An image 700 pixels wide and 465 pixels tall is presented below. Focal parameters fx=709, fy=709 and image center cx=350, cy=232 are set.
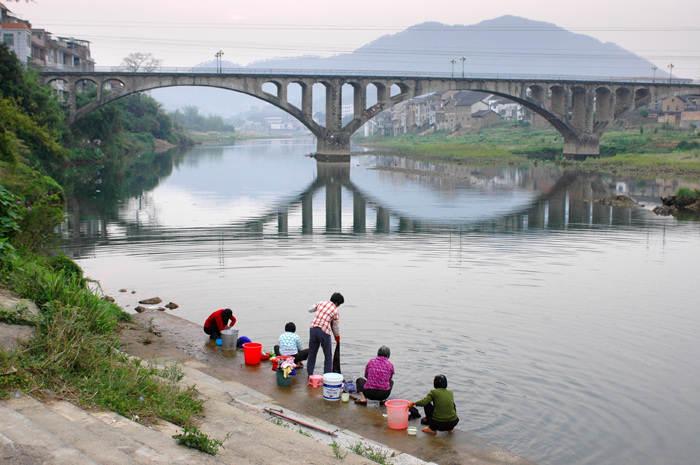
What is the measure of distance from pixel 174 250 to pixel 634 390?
53.5 ft

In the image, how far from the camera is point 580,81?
9125 cm

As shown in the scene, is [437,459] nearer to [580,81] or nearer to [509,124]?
[580,81]

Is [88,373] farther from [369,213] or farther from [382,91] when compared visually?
[382,91]

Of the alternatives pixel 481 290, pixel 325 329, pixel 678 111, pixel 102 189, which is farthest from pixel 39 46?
pixel 678 111

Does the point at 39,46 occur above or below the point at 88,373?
above

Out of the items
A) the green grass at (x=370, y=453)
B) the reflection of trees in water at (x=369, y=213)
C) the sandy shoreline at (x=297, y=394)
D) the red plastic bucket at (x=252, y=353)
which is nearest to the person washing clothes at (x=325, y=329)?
the sandy shoreline at (x=297, y=394)

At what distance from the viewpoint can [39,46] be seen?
86750 mm

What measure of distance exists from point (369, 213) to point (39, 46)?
224ft

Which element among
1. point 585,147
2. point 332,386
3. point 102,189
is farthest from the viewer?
point 585,147

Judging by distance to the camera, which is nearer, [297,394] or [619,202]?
[297,394]

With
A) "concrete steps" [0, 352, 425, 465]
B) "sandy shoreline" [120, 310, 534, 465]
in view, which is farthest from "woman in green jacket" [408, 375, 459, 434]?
"concrete steps" [0, 352, 425, 465]

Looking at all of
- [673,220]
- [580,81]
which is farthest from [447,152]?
[673,220]

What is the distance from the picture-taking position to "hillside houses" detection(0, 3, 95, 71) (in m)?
78.0

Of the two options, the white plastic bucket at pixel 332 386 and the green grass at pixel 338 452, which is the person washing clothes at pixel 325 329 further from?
the green grass at pixel 338 452
